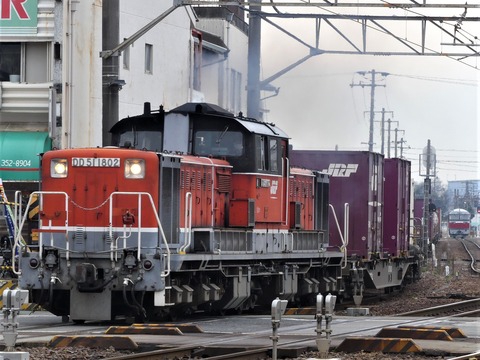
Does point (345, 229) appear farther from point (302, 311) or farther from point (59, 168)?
point (59, 168)

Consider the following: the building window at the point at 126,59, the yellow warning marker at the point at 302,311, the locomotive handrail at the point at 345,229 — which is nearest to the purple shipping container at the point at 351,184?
the locomotive handrail at the point at 345,229

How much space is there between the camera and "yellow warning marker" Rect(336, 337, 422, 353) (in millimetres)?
13625

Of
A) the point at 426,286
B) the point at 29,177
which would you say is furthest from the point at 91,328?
the point at 426,286

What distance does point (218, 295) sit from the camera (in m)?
18.8

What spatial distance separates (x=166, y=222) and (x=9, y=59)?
1809 centimetres

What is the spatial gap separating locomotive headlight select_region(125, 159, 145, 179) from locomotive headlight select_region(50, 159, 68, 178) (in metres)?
1.04

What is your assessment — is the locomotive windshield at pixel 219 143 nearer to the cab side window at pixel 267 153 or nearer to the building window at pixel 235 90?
the cab side window at pixel 267 153

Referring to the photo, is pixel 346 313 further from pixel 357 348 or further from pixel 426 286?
pixel 426 286

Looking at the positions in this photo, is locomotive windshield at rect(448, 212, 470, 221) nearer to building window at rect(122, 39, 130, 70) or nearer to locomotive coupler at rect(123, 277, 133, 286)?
building window at rect(122, 39, 130, 70)

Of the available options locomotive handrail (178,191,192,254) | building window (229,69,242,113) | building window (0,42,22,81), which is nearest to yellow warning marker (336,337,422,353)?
locomotive handrail (178,191,192,254)

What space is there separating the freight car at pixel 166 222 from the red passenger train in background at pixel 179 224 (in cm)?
2

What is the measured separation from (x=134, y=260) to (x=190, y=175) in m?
2.18

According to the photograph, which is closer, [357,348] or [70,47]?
[357,348]

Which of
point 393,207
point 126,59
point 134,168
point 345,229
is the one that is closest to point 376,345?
point 134,168
